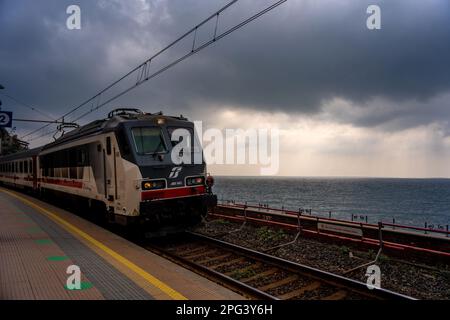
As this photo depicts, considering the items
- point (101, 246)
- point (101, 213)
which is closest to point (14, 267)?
point (101, 246)

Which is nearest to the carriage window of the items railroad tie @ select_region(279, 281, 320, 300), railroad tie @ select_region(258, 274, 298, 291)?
railroad tie @ select_region(258, 274, 298, 291)

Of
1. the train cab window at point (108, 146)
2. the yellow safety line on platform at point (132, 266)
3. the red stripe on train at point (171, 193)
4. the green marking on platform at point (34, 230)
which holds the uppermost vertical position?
the train cab window at point (108, 146)

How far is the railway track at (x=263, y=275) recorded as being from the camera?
7.11 metres

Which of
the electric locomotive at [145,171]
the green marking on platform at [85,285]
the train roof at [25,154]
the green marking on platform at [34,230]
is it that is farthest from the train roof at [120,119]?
the train roof at [25,154]

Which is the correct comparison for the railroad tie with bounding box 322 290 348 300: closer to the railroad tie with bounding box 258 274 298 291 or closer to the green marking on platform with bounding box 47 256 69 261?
the railroad tie with bounding box 258 274 298 291

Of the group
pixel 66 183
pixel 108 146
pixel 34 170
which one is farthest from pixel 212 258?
pixel 34 170

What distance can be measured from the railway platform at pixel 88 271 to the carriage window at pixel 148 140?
2.68m

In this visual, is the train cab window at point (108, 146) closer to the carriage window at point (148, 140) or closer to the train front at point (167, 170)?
the train front at point (167, 170)

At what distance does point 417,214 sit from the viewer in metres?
68.5

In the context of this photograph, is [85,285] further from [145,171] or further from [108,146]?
[108,146]

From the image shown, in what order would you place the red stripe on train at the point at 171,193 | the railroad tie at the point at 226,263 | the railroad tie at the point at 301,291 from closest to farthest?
the railroad tie at the point at 301,291 < the railroad tie at the point at 226,263 < the red stripe on train at the point at 171,193

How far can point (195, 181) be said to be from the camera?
37.2ft

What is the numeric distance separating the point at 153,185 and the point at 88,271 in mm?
3303
